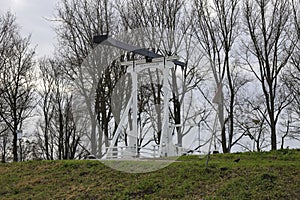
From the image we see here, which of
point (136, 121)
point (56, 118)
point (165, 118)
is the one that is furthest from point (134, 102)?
point (56, 118)

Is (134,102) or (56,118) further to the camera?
(56,118)

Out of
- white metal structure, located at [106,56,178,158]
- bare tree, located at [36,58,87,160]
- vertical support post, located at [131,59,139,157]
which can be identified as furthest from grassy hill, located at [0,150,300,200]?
bare tree, located at [36,58,87,160]

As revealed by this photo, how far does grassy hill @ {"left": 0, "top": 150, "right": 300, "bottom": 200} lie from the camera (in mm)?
10672

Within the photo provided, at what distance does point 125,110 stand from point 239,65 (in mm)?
11422

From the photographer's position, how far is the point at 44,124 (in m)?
Result: 35.8

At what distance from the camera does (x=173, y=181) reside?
38.9ft

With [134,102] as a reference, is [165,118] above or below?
below

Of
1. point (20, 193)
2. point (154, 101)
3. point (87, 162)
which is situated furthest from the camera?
point (154, 101)

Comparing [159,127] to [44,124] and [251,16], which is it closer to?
[251,16]

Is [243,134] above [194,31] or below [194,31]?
below

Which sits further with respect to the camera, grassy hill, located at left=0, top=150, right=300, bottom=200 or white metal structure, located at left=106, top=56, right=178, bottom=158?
white metal structure, located at left=106, top=56, right=178, bottom=158

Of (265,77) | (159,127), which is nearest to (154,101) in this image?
(159,127)

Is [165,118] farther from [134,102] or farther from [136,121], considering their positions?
[134,102]

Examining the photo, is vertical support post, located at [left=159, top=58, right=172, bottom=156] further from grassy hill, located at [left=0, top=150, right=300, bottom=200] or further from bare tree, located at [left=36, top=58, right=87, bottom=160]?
bare tree, located at [left=36, top=58, right=87, bottom=160]
